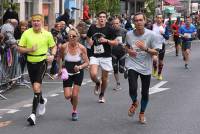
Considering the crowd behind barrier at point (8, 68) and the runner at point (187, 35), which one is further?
the runner at point (187, 35)

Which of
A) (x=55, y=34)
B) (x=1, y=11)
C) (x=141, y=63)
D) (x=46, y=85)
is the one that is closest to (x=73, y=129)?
(x=141, y=63)

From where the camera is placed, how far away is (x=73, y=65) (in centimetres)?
1089

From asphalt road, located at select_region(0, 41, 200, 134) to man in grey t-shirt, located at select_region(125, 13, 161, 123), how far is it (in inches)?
22.1

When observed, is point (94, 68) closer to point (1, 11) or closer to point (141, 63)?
point (141, 63)

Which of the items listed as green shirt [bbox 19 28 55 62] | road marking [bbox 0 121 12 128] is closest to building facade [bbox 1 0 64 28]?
green shirt [bbox 19 28 55 62]

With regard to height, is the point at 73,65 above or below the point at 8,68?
above

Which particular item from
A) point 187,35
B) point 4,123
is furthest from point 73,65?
point 187,35

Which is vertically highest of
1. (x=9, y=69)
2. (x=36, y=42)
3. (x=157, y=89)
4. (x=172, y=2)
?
(x=36, y=42)

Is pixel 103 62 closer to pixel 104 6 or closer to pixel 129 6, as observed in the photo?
pixel 104 6

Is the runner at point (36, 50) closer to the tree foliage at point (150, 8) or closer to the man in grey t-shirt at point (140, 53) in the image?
the man in grey t-shirt at point (140, 53)

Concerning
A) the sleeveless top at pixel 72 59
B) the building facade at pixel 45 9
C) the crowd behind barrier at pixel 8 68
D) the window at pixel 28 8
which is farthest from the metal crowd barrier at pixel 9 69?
the window at pixel 28 8

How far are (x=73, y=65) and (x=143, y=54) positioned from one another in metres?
1.27

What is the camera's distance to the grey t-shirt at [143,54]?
34.0ft

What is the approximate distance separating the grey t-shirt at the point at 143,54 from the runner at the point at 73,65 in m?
0.91
